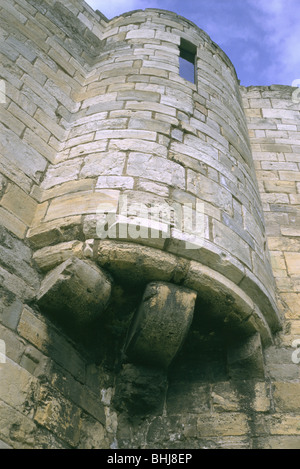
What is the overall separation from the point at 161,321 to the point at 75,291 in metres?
0.55

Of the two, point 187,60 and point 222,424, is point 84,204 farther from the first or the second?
point 187,60

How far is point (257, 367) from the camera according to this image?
3.09 metres

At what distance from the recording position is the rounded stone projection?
3.02 m

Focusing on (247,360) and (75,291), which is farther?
(247,360)

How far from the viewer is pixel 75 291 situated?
2803 mm

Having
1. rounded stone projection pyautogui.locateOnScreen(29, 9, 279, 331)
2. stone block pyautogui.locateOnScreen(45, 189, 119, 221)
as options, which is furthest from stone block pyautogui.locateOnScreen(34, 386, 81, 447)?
stone block pyautogui.locateOnScreen(45, 189, 119, 221)

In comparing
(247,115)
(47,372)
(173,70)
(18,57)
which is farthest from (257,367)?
(247,115)

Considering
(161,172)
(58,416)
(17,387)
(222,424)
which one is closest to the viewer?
(17,387)

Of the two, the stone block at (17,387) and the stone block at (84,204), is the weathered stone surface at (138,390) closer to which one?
the stone block at (17,387)

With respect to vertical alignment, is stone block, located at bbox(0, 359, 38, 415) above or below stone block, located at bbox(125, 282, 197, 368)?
below

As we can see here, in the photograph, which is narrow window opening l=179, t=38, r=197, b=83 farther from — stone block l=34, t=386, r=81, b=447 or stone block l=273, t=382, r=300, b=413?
stone block l=34, t=386, r=81, b=447

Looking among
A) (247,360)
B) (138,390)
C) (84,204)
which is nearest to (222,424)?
(247,360)
